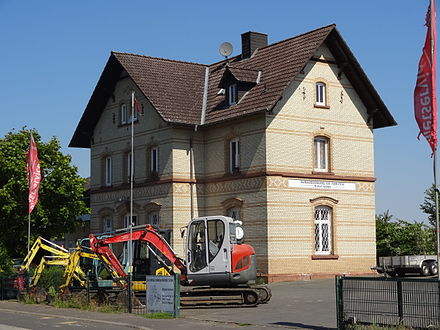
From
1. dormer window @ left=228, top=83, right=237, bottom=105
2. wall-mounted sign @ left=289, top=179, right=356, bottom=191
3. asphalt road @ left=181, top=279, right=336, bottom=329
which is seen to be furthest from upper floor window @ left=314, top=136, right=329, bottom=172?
Answer: asphalt road @ left=181, top=279, right=336, bottom=329

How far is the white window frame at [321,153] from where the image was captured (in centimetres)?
3503

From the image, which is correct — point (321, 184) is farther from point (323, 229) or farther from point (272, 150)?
point (272, 150)

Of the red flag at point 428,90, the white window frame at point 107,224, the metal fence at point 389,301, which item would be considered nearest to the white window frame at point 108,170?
the white window frame at point 107,224

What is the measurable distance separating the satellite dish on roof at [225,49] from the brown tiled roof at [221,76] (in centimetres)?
55

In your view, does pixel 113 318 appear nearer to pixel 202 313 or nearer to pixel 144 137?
pixel 202 313

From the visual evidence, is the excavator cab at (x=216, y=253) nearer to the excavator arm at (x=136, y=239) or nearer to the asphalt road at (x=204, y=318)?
the excavator arm at (x=136, y=239)

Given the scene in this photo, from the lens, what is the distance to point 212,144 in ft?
120

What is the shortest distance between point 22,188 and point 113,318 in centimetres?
1656

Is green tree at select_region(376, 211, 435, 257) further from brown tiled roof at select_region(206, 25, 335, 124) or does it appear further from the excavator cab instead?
the excavator cab

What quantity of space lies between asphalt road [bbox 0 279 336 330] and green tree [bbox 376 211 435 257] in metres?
18.0

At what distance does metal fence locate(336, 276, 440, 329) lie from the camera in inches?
587

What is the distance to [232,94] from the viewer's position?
35906 millimetres

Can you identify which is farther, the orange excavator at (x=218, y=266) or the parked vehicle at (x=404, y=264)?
the parked vehicle at (x=404, y=264)

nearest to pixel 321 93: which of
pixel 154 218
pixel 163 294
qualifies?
pixel 154 218
